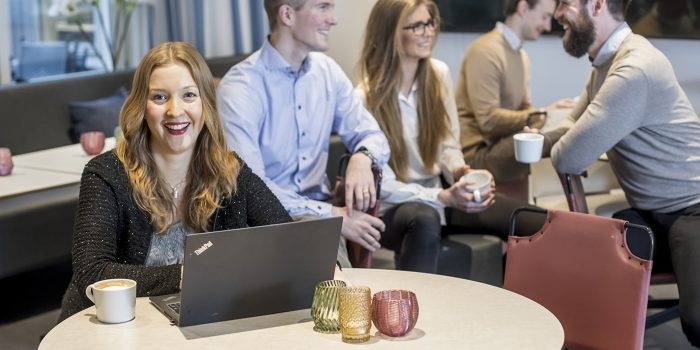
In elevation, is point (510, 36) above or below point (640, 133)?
above

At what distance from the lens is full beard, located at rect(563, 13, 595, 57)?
3488mm

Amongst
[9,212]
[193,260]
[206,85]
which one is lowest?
[9,212]

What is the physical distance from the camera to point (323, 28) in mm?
3484

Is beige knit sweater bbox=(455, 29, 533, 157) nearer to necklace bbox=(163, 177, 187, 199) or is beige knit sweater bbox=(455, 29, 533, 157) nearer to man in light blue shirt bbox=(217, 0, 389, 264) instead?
man in light blue shirt bbox=(217, 0, 389, 264)

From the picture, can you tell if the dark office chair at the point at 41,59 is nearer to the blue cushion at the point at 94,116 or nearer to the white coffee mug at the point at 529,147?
the blue cushion at the point at 94,116

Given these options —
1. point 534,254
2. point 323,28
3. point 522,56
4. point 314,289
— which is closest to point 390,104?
point 323,28

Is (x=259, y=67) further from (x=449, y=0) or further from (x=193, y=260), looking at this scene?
(x=449, y=0)

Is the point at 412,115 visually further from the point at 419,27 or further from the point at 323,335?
the point at 323,335

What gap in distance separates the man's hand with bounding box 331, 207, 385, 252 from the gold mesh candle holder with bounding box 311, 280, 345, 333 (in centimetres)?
118

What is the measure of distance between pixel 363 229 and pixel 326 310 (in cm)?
122

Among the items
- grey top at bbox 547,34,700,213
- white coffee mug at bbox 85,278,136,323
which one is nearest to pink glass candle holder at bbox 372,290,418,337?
white coffee mug at bbox 85,278,136,323

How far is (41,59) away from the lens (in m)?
6.66

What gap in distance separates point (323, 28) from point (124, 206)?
1.20 metres

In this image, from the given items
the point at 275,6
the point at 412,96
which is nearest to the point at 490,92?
the point at 412,96
